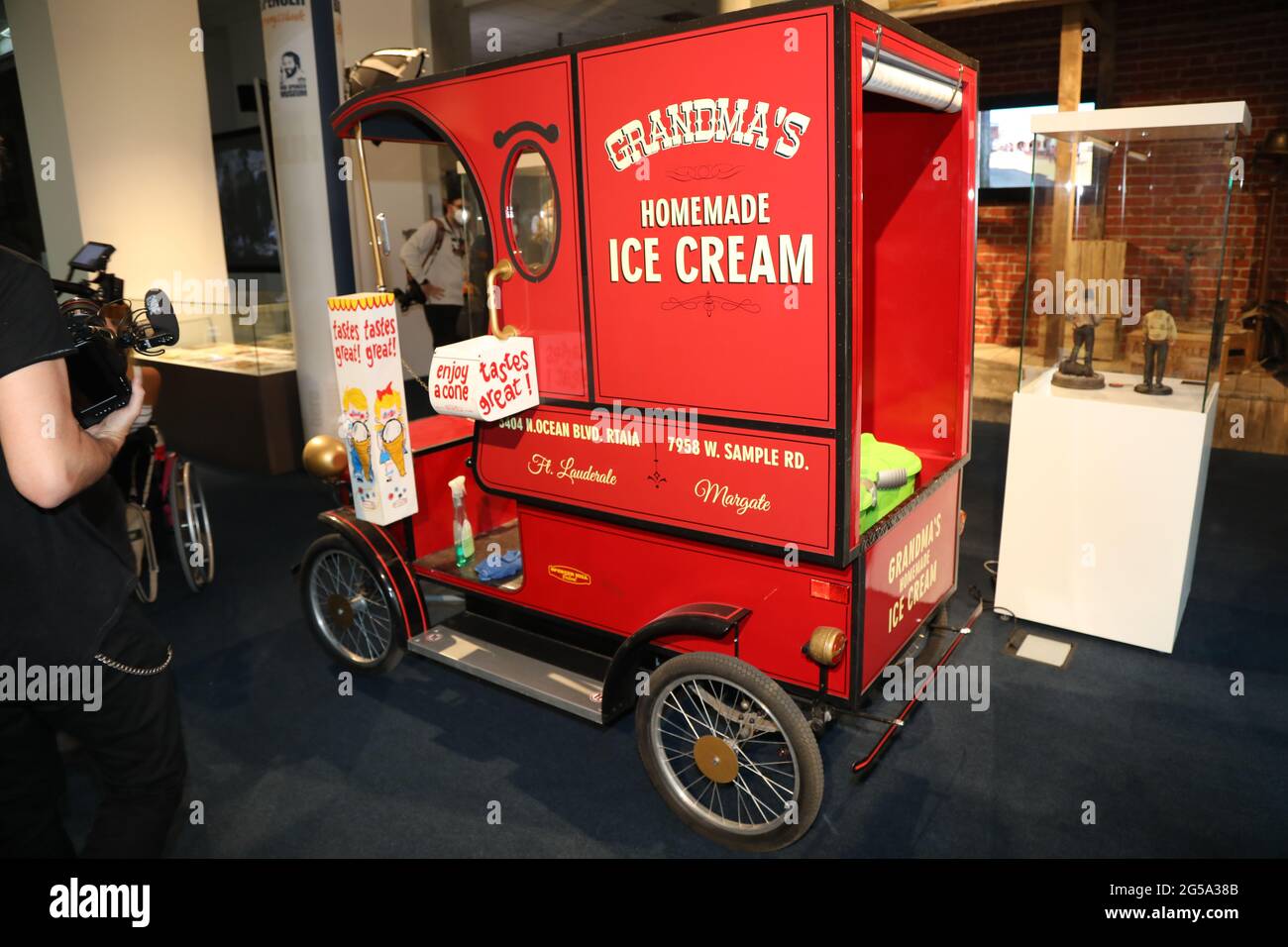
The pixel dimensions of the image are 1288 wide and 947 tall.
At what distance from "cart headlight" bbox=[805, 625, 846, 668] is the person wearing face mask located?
5792 millimetres

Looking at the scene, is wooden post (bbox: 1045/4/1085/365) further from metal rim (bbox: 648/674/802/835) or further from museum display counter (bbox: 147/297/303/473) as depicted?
museum display counter (bbox: 147/297/303/473)

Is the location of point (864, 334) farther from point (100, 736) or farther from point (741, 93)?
point (100, 736)

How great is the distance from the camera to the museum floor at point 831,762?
2963 millimetres

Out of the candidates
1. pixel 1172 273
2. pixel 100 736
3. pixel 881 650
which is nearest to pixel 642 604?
pixel 881 650

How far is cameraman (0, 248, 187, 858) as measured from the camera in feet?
6.22

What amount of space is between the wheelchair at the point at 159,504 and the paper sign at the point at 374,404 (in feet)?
A: 5.69

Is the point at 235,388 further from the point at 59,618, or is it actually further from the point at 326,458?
the point at 59,618

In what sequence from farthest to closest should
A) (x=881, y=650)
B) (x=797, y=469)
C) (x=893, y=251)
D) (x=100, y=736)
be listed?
(x=893, y=251) < (x=881, y=650) < (x=797, y=469) < (x=100, y=736)

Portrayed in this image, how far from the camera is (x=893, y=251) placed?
3473 millimetres

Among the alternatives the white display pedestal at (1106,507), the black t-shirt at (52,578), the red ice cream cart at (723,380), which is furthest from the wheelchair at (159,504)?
the white display pedestal at (1106,507)

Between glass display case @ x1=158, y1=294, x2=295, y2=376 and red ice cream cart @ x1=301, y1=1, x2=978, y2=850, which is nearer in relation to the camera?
red ice cream cart @ x1=301, y1=1, x2=978, y2=850

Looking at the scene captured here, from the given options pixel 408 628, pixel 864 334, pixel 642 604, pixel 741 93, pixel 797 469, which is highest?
pixel 741 93

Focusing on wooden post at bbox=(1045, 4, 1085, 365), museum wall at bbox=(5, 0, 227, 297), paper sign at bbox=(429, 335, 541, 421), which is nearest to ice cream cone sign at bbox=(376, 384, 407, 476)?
paper sign at bbox=(429, 335, 541, 421)
